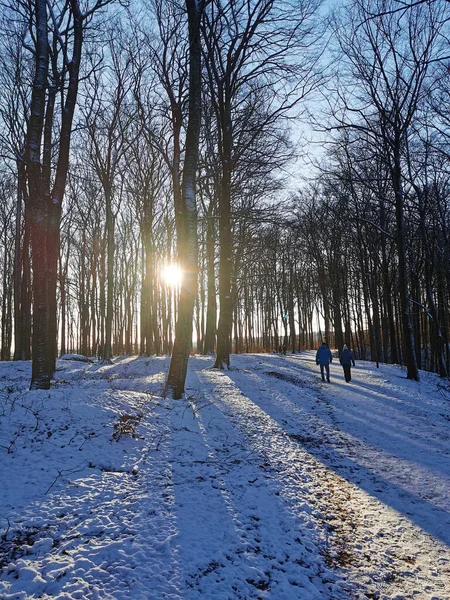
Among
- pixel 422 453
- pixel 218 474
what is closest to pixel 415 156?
pixel 422 453

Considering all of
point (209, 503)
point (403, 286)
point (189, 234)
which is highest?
point (189, 234)

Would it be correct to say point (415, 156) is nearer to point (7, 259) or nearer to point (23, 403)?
point (23, 403)

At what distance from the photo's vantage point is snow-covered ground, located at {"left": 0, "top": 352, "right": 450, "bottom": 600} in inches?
105

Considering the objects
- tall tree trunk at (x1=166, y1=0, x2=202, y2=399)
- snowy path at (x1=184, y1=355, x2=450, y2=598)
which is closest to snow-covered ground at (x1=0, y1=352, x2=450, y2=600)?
snowy path at (x1=184, y1=355, x2=450, y2=598)

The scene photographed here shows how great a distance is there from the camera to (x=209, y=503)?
12.7ft

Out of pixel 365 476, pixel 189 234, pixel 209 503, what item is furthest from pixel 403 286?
pixel 209 503

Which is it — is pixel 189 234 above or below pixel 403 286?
above

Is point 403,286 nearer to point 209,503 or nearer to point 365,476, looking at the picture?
point 365,476

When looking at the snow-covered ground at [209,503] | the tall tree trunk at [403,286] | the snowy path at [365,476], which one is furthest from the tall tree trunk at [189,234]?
the tall tree trunk at [403,286]

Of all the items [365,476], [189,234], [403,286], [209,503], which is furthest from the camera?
[403,286]

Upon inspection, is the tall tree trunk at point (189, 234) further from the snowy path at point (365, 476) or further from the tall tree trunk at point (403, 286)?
the tall tree trunk at point (403, 286)

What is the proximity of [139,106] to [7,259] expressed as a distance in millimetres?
22695

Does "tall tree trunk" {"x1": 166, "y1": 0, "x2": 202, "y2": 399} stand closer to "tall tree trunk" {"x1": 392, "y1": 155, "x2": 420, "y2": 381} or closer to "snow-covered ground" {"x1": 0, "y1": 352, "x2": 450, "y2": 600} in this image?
"snow-covered ground" {"x1": 0, "y1": 352, "x2": 450, "y2": 600}

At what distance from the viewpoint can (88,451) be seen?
4820 mm
